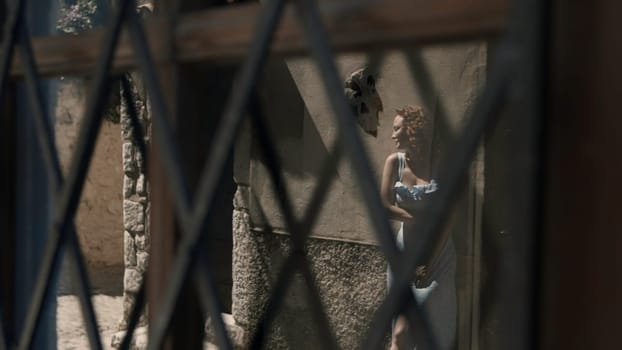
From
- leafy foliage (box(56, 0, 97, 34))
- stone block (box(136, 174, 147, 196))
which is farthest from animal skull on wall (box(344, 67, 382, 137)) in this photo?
stone block (box(136, 174, 147, 196))

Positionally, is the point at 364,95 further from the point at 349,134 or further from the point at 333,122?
the point at 349,134

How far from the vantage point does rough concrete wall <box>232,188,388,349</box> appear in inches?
144

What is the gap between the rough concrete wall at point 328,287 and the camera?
3652mm

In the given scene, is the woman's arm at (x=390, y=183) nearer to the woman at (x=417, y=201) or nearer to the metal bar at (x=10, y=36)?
the woman at (x=417, y=201)

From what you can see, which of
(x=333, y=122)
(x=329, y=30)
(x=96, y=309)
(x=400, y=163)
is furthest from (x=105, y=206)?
(x=329, y=30)

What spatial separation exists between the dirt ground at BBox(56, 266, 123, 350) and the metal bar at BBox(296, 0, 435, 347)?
3187 millimetres

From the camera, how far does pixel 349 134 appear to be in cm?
76

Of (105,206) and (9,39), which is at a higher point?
(105,206)

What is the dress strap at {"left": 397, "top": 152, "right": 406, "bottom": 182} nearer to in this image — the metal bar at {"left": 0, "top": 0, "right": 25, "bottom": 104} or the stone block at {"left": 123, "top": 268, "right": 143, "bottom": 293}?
the metal bar at {"left": 0, "top": 0, "right": 25, "bottom": 104}

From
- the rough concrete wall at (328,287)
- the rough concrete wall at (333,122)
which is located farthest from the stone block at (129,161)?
the rough concrete wall at (333,122)

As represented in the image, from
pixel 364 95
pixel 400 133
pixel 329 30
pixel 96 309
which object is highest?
pixel 364 95

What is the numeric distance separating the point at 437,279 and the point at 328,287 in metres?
0.77

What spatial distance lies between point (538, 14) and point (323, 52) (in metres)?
0.21

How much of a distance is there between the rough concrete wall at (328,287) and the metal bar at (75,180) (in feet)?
7.38
